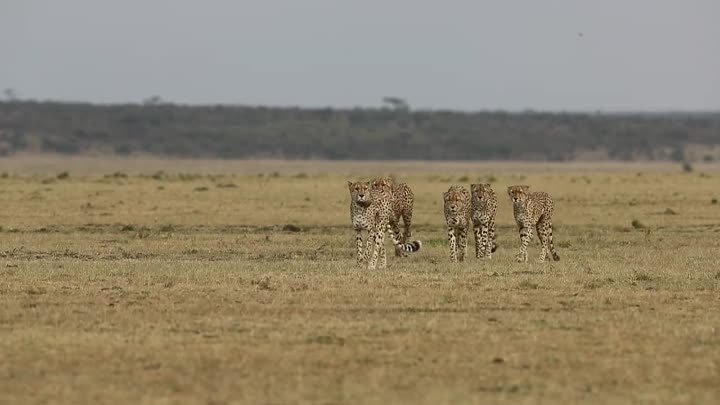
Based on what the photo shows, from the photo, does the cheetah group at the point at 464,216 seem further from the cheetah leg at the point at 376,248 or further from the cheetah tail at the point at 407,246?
the cheetah leg at the point at 376,248

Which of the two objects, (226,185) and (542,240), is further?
(226,185)

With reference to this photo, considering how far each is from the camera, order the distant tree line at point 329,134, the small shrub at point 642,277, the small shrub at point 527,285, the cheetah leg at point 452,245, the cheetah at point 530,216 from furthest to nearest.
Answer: the distant tree line at point 329,134 < the cheetah at point 530,216 < the cheetah leg at point 452,245 < the small shrub at point 642,277 < the small shrub at point 527,285

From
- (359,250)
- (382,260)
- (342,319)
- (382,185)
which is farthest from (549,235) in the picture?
(342,319)

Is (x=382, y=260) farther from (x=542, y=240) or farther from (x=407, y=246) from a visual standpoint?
(x=542, y=240)

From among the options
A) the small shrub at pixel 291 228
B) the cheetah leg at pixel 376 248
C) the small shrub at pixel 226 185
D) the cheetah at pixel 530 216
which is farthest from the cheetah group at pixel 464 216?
the small shrub at pixel 226 185

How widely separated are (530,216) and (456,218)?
1.06 metres

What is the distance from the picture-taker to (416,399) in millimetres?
10945

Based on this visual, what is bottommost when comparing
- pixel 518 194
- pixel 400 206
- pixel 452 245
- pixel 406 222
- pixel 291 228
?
pixel 291 228

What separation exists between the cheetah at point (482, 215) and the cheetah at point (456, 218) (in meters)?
0.12

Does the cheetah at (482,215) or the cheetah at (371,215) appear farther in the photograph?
the cheetah at (482,215)

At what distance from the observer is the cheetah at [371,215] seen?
19.8 metres

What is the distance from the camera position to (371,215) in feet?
66.5

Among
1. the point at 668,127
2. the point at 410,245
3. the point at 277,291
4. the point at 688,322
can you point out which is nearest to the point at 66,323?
the point at 277,291

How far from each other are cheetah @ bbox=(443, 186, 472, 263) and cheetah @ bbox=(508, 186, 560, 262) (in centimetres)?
65
